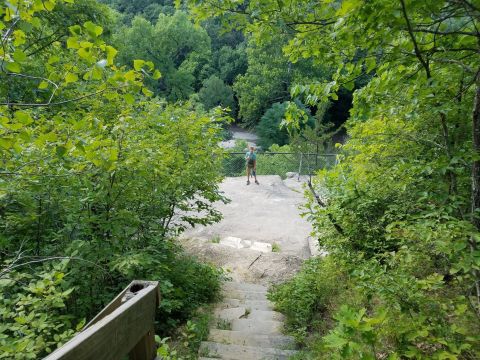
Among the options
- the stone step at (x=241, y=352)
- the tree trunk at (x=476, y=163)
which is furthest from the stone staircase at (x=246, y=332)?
the tree trunk at (x=476, y=163)

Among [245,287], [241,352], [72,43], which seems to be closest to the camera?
[72,43]

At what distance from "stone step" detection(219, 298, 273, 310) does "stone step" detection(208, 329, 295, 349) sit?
0.93 metres

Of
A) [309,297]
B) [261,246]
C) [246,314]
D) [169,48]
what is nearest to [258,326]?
[246,314]

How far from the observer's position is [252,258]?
738 centimetres

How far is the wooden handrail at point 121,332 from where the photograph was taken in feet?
3.68

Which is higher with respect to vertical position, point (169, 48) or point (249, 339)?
point (169, 48)

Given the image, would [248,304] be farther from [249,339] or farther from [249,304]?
[249,339]

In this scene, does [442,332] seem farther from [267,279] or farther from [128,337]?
[267,279]

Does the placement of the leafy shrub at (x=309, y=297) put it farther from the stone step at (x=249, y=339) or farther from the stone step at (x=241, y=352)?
the stone step at (x=241, y=352)

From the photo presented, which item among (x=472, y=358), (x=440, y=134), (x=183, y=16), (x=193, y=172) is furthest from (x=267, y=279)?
(x=183, y=16)

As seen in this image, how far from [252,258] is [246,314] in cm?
287

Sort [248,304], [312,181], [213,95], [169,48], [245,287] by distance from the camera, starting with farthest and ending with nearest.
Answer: [169,48], [213,95], [245,287], [248,304], [312,181]

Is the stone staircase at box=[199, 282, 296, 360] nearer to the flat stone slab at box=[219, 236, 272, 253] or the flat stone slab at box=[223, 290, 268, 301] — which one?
the flat stone slab at box=[223, 290, 268, 301]

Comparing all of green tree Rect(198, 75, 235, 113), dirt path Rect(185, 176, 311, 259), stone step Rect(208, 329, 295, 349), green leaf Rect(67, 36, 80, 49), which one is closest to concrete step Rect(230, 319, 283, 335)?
stone step Rect(208, 329, 295, 349)
